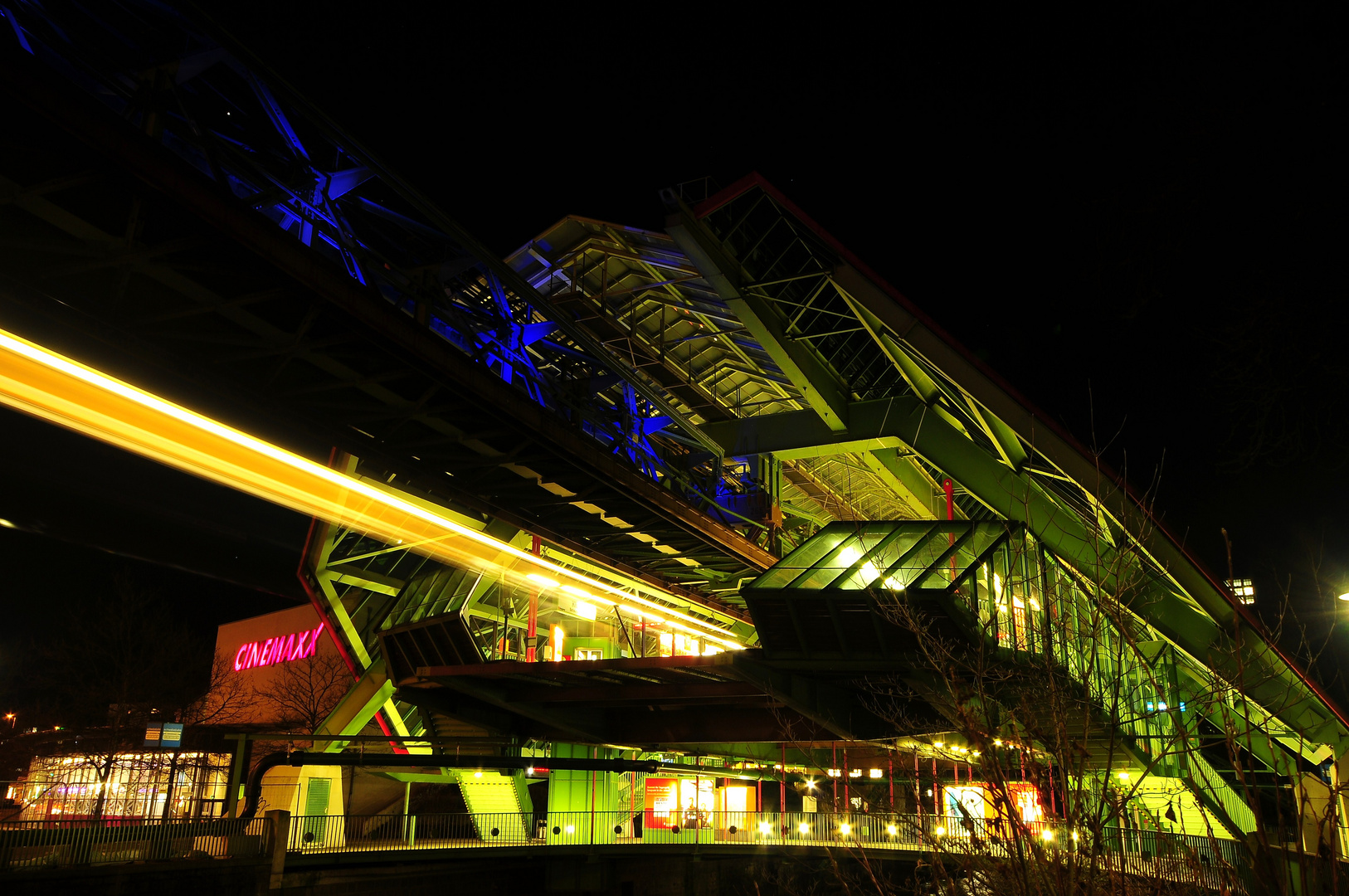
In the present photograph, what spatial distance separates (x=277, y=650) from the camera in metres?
57.5

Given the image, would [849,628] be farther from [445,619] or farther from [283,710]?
[283,710]

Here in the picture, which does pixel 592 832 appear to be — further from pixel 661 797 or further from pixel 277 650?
pixel 277 650

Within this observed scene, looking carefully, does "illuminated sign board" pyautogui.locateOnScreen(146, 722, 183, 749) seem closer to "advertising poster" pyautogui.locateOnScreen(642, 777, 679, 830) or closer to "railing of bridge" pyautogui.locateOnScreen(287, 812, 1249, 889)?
"railing of bridge" pyautogui.locateOnScreen(287, 812, 1249, 889)

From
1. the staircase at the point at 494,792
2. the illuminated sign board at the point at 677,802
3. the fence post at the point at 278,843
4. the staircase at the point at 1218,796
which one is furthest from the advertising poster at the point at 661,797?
the staircase at the point at 1218,796

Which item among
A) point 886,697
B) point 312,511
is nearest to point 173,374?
point 312,511

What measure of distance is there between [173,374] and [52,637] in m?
52.9

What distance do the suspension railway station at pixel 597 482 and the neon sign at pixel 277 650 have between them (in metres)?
12.2

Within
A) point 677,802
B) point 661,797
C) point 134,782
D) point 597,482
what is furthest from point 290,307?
point 661,797

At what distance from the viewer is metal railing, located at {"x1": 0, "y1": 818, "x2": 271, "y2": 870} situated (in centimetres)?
1886

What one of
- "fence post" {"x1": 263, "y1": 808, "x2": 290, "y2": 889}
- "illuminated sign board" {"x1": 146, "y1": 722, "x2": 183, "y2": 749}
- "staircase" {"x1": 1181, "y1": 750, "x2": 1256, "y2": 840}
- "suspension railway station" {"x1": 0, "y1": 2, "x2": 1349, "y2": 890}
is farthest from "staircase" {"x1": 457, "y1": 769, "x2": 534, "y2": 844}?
"staircase" {"x1": 1181, "y1": 750, "x2": 1256, "y2": 840}

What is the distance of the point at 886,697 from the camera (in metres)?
24.3

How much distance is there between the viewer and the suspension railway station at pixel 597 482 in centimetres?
1096

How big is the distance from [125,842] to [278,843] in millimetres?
3747

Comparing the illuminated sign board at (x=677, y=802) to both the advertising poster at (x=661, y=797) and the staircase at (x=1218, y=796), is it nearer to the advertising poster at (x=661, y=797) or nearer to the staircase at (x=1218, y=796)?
the advertising poster at (x=661, y=797)
